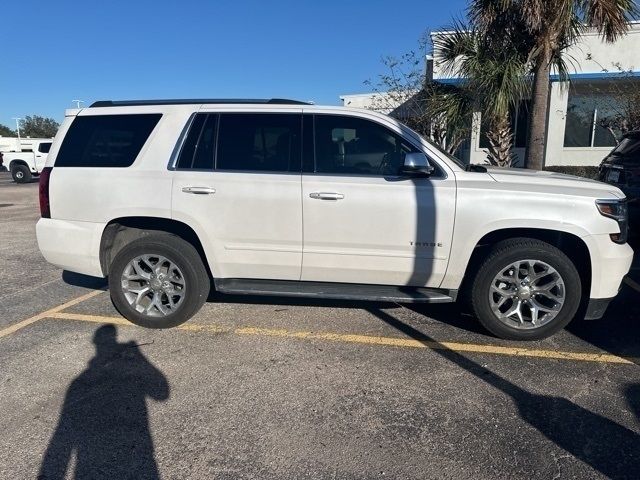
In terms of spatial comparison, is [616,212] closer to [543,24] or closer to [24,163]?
[543,24]

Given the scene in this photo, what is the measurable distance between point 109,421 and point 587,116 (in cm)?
1831

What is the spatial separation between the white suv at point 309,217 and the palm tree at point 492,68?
19.1 ft

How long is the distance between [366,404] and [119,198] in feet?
9.36

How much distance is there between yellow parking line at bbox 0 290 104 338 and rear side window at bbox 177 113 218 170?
84.5 inches

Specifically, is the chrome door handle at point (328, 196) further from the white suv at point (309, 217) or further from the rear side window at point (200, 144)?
the rear side window at point (200, 144)

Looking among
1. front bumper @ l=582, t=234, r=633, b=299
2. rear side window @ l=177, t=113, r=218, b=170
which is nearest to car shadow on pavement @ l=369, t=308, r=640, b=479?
front bumper @ l=582, t=234, r=633, b=299

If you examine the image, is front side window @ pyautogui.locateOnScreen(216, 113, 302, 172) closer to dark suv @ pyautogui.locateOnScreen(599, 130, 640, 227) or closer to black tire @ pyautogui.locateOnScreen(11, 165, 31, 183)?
dark suv @ pyautogui.locateOnScreen(599, 130, 640, 227)

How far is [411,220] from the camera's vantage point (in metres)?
4.14

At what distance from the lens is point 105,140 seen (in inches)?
183

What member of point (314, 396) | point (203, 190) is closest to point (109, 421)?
point (314, 396)

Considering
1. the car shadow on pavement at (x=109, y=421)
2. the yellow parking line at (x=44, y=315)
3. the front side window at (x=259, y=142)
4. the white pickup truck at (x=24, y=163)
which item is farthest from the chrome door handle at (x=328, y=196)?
the white pickup truck at (x=24, y=163)

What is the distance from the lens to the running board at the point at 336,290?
4.23 m

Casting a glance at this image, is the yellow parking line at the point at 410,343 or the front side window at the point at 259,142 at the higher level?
the front side window at the point at 259,142

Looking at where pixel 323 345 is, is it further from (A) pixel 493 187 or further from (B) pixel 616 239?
(B) pixel 616 239
